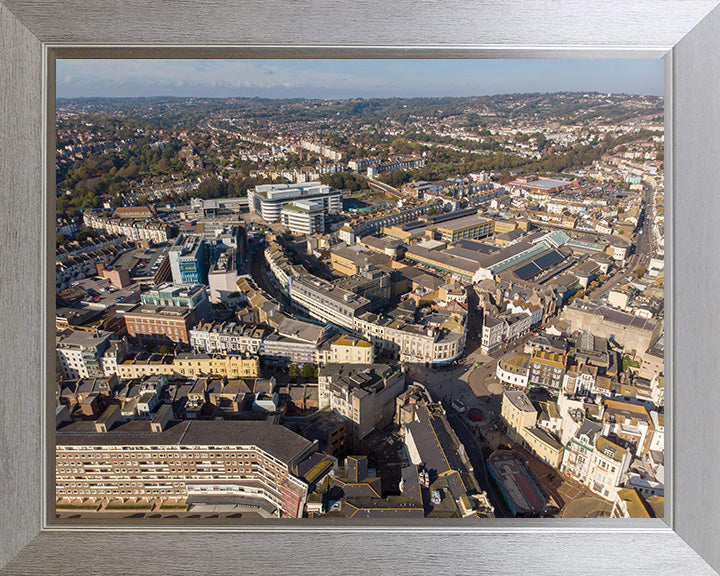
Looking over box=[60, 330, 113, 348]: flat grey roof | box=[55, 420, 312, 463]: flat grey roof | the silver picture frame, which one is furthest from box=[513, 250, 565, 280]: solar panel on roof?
the silver picture frame

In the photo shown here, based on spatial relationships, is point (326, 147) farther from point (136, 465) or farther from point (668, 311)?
point (668, 311)

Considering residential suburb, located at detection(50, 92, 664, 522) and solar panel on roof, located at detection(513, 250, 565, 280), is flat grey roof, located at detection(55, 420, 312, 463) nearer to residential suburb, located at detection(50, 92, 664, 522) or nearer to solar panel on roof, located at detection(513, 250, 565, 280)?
residential suburb, located at detection(50, 92, 664, 522)

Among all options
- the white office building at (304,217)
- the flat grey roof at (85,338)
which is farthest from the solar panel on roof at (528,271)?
the flat grey roof at (85,338)

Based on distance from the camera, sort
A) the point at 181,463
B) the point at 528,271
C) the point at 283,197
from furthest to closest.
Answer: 1. the point at 283,197
2. the point at 528,271
3. the point at 181,463

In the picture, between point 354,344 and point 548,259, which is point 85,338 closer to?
point 354,344

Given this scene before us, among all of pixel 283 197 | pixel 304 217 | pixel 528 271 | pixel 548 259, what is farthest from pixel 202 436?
pixel 283 197

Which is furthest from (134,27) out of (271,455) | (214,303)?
(214,303)

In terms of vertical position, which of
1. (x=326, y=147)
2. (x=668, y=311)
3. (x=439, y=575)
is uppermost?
(x=326, y=147)

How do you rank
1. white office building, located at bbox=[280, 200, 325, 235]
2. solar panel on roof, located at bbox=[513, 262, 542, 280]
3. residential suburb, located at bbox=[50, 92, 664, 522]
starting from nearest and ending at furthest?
residential suburb, located at bbox=[50, 92, 664, 522] → solar panel on roof, located at bbox=[513, 262, 542, 280] → white office building, located at bbox=[280, 200, 325, 235]
